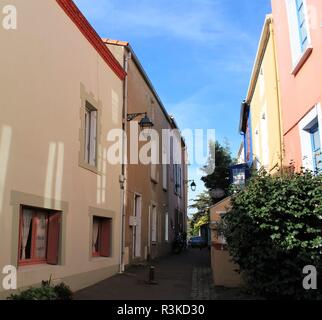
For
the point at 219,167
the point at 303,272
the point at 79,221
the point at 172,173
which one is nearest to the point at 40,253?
the point at 79,221

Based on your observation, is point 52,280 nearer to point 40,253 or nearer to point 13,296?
point 40,253

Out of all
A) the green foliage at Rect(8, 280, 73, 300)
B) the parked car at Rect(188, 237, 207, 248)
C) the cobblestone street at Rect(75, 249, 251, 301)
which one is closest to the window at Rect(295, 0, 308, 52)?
the cobblestone street at Rect(75, 249, 251, 301)

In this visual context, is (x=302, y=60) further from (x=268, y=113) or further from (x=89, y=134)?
(x=89, y=134)

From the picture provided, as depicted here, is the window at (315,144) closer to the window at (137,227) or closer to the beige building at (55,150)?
the beige building at (55,150)

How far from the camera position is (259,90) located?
1639 centimetres

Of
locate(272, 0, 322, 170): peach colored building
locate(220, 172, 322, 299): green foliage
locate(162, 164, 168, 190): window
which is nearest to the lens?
A: locate(220, 172, 322, 299): green foliage

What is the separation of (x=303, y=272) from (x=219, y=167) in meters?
15.8

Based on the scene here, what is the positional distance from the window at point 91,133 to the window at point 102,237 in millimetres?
1792

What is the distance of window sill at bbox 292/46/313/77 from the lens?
895cm

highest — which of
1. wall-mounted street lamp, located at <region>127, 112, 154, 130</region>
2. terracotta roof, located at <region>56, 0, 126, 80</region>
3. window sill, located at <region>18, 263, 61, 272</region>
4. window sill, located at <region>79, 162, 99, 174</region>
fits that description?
terracotta roof, located at <region>56, 0, 126, 80</region>

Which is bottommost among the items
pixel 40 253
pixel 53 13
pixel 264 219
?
pixel 40 253

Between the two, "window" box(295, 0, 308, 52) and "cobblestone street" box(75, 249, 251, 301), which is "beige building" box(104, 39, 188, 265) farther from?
"window" box(295, 0, 308, 52)

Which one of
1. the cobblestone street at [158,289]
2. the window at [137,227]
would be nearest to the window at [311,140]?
the cobblestone street at [158,289]

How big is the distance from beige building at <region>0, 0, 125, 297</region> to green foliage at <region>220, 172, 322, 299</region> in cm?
366
